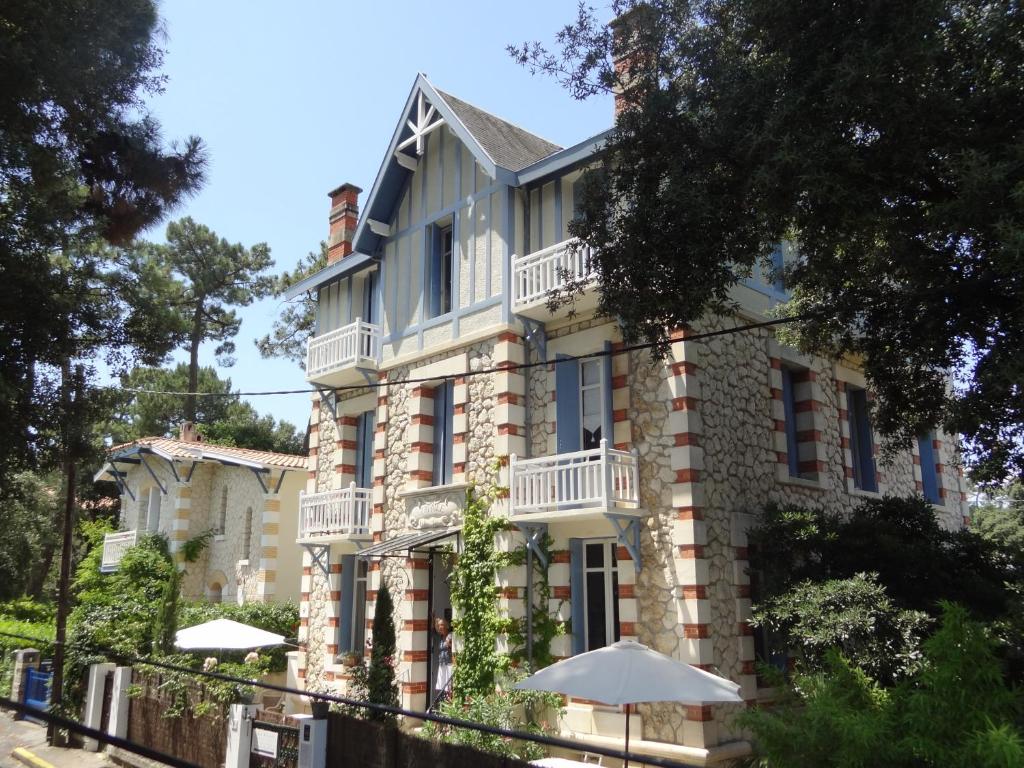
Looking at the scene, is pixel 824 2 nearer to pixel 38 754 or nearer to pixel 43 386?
pixel 43 386

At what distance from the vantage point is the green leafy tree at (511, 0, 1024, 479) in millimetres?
7719

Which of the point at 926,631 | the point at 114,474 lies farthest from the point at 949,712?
the point at 114,474

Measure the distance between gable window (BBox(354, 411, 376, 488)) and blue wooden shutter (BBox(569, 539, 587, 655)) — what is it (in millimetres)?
5994

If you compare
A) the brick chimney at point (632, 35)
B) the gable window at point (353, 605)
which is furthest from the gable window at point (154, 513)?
the brick chimney at point (632, 35)

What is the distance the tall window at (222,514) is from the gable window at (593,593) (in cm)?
1528

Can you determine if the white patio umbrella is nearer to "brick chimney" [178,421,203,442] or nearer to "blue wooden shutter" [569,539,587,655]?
"blue wooden shutter" [569,539,587,655]

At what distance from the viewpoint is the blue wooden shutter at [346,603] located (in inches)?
668

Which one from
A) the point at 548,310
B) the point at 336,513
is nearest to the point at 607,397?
the point at 548,310

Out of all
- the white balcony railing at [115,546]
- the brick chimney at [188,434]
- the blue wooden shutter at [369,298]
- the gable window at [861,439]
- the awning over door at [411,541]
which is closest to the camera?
the awning over door at [411,541]

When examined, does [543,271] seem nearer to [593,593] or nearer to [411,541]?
[411,541]

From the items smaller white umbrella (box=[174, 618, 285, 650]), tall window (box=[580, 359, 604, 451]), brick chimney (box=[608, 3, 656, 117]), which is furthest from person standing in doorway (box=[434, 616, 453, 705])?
brick chimney (box=[608, 3, 656, 117])

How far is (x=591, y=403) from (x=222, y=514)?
15.6m

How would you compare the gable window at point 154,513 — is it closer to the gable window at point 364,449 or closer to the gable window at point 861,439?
the gable window at point 364,449

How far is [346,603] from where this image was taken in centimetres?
1719
